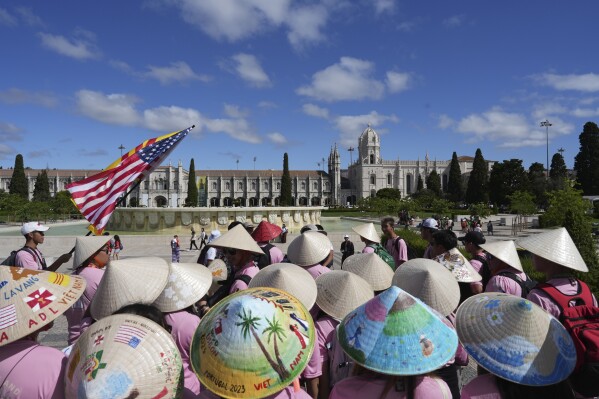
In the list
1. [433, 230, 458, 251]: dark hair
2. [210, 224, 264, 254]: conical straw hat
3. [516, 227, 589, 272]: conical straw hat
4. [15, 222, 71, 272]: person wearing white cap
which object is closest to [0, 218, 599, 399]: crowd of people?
[516, 227, 589, 272]: conical straw hat

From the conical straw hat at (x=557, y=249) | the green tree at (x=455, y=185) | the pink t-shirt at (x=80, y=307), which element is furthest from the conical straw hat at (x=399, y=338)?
the green tree at (x=455, y=185)

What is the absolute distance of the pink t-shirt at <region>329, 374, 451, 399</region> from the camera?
1552 millimetres

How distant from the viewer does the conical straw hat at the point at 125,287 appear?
2.37m

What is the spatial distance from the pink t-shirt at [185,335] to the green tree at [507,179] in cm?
5881

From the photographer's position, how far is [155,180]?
298 ft

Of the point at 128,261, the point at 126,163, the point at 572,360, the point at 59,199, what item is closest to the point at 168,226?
the point at 126,163

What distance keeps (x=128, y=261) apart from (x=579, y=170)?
5858cm

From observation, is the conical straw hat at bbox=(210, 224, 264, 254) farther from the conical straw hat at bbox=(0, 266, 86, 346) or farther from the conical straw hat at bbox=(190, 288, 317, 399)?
the conical straw hat at bbox=(190, 288, 317, 399)

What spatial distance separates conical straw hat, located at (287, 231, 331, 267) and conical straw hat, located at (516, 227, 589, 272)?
1.62m

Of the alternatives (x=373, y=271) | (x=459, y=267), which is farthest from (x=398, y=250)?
(x=373, y=271)

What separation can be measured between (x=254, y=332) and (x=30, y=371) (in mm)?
1032

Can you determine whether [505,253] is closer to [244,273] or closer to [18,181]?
[244,273]

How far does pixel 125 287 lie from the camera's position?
95.0 inches

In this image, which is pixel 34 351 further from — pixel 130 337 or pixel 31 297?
pixel 130 337
